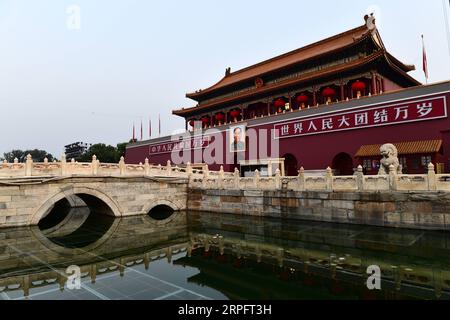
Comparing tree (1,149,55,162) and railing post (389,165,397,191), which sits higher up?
tree (1,149,55,162)

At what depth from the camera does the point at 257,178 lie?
13445 millimetres

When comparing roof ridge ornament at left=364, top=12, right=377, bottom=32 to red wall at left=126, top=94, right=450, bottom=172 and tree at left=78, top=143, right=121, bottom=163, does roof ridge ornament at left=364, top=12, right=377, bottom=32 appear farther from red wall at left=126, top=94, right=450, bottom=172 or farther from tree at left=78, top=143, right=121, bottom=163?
tree at left=78, top=143, right=121, bottom=163

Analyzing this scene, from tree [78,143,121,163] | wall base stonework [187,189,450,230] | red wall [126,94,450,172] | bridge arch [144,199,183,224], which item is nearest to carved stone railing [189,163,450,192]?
wall base stonework [187,189,450,230]

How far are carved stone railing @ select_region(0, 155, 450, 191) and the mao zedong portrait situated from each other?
4.75 metres

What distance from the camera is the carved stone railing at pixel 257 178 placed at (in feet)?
31.3

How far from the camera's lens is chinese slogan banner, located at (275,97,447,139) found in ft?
42.2

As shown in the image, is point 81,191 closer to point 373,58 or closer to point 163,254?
point 163,254

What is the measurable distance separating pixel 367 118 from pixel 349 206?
20.3 feet

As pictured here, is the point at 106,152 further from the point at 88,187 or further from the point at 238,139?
the point at 88,187

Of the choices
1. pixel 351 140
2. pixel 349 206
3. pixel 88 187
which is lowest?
pixel 349 206

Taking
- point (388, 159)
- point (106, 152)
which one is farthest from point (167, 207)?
point (106, 152)

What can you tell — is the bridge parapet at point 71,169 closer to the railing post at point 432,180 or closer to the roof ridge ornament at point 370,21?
the railing post at point 432,180

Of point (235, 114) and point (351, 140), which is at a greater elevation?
point (235, 114)
